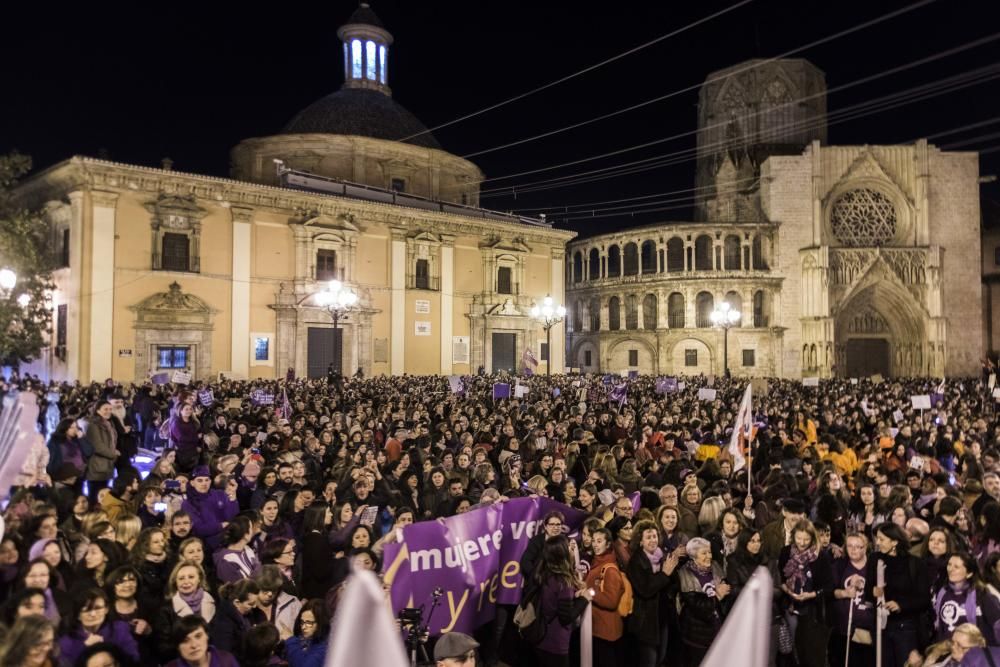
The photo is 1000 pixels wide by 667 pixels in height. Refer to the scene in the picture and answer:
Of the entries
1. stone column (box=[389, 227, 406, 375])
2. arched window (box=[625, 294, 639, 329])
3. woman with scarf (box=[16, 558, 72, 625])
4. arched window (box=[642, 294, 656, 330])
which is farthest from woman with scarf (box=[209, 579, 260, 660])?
arched window (box=[625, 294, 639, 329])

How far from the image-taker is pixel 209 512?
702 cm

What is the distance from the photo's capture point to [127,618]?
4.47 metres

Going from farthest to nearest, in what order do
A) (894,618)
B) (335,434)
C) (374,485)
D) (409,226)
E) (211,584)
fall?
(409,226) → (335,434) → (374,485) → (211,584) → (894,618)

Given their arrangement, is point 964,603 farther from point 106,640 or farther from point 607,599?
point 106,640

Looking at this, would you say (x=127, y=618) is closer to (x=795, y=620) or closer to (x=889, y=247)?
(x=795, y=620)

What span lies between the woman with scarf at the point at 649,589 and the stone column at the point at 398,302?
28.2 meters

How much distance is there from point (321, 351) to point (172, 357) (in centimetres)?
621

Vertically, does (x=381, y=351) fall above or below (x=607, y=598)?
above

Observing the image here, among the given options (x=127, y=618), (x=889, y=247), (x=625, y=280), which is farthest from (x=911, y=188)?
(x=127, y=618)

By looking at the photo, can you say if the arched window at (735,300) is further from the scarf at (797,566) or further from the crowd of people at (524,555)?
the scarf at (797,566)

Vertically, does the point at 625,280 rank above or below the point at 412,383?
above

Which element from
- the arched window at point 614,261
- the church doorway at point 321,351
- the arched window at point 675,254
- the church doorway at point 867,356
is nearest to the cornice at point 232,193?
the church doorway at point 321,351

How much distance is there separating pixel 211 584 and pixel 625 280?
138 feet

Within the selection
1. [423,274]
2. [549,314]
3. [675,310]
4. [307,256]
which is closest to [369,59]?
[423,274]
